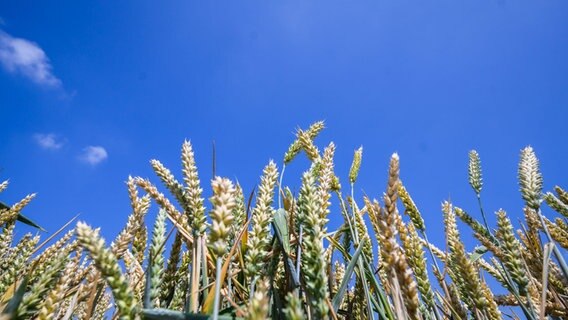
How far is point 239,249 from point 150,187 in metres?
0.50

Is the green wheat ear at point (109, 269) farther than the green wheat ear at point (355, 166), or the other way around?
the green wheat ear at point (355, 166)

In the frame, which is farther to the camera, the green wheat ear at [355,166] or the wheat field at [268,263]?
the green wheat ear at [355,166]

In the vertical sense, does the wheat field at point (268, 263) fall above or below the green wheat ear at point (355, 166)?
below

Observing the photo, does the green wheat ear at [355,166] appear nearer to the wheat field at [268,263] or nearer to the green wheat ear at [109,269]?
the wheat field at [268,263]

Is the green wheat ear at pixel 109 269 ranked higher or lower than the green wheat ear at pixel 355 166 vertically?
lower

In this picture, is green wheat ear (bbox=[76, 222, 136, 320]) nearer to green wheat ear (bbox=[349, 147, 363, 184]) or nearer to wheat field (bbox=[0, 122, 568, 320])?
wheat field (bbox=[0, 122, 568, 320])

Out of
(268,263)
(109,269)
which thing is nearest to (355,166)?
(268,263)

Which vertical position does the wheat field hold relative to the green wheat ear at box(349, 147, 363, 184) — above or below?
below

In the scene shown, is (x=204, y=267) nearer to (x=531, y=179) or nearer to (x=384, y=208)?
(x=384, y=208)

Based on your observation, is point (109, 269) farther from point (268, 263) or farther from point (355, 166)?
point (355, 166)

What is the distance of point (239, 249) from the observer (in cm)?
145

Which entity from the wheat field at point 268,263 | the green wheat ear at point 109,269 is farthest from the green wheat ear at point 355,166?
the green wheat ear at point 109,269

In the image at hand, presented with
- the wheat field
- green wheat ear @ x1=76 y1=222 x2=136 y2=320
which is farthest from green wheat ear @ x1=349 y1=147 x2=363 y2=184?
green wheat ear @ x1=76 y1=222 x2=136 y2=320

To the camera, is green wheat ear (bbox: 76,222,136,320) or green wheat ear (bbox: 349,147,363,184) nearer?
green wheat ear (bbox: 76,222,136,320)
